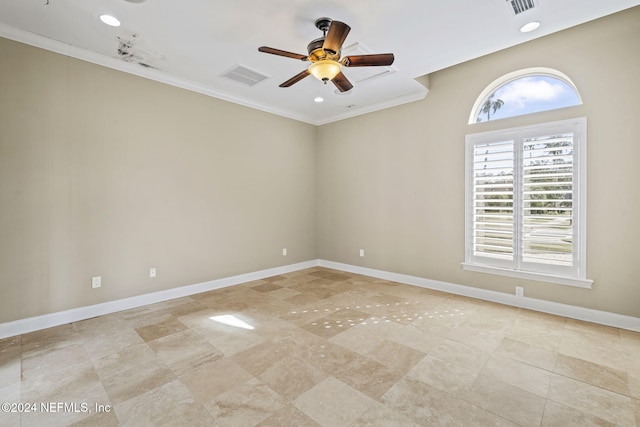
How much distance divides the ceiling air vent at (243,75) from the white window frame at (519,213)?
304cm

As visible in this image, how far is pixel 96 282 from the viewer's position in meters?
3.38

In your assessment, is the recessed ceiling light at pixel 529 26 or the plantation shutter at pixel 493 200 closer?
the recessed ceiling light at pixel 529 26

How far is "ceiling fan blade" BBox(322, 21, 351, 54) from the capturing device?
7.19 ft

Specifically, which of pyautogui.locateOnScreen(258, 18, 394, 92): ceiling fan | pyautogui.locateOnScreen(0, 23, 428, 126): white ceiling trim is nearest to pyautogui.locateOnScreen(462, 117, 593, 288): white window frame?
pyautogui.locateOnScreen(0, 23, 428, 126): white ceiling trim

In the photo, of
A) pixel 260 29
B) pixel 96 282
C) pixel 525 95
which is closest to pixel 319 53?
pixel 260 29

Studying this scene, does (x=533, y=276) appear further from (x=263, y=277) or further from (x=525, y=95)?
(x=263, y=277)

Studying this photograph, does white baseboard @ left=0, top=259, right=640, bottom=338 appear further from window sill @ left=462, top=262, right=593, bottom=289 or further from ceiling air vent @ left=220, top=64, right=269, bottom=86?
ceiling air vent @ left=220, top=64, right=269, bottom=86

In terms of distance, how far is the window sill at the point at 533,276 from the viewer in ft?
10.6

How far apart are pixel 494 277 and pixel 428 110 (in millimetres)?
2606

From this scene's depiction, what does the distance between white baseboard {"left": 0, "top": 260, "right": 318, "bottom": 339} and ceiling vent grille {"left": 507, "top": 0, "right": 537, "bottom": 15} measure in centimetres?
471

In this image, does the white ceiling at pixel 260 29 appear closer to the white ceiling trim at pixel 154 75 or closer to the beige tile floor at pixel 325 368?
the white ceiling trim at pixel 154 75

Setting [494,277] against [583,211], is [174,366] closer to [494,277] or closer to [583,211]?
[494,277]

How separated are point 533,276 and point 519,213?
2.59ft

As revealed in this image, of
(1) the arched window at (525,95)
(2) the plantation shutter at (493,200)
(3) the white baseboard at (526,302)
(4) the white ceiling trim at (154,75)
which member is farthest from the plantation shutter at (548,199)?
(4) the white ceiling trim at (154,75)
